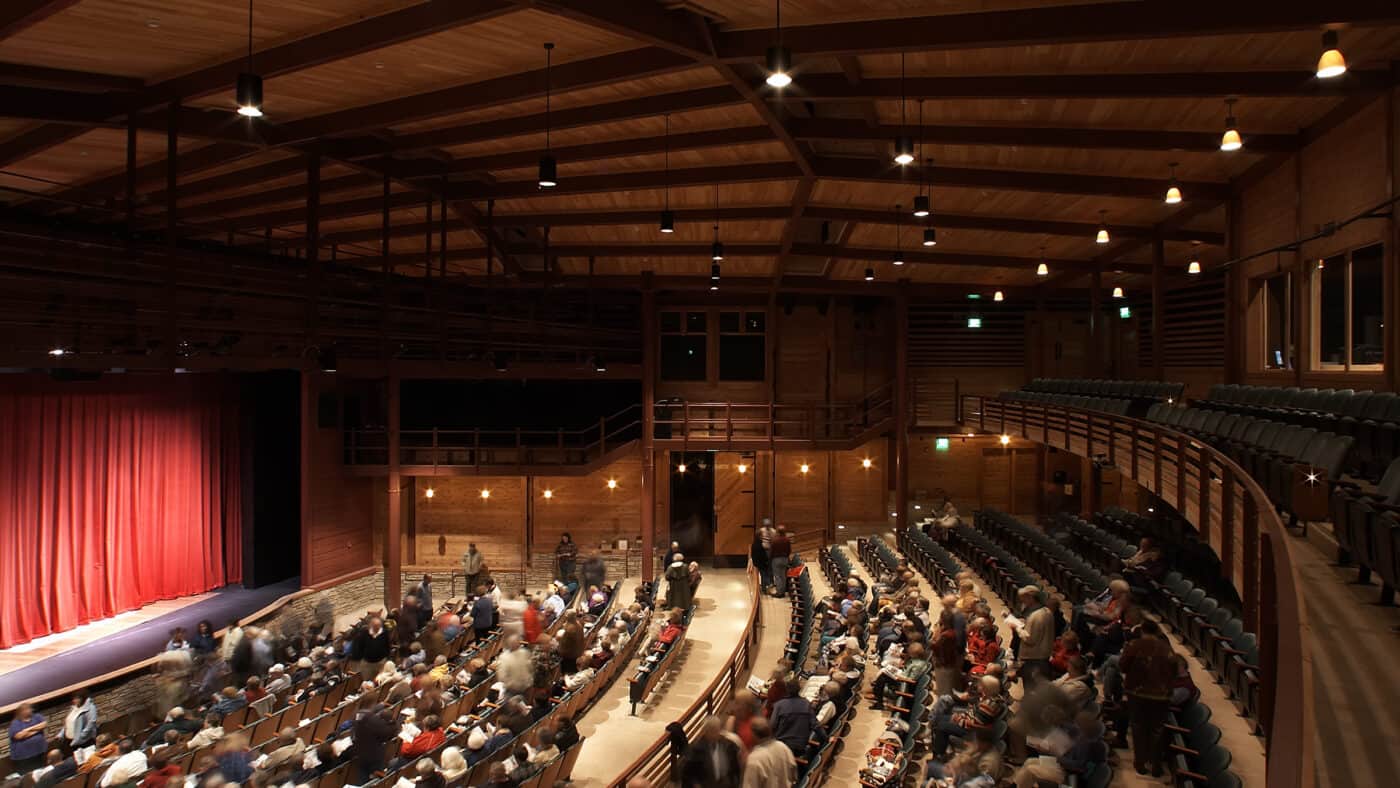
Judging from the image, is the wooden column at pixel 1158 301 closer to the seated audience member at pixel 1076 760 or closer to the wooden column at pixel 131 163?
the seated audience member at pixel 1076 760

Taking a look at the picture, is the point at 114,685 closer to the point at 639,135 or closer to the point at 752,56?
the point at 639,135

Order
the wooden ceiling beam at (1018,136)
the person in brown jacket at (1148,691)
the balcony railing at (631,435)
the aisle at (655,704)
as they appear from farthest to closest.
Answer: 1. the balcony railing at (631,435)
2. the wooden ceiling beam at (1018,136)
3. the aisle at (655,704)
4. the person in brown jacket at (1148,691)

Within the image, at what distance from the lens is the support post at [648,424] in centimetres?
1930

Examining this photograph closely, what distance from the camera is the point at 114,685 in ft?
39.3

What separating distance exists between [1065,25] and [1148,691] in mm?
5072

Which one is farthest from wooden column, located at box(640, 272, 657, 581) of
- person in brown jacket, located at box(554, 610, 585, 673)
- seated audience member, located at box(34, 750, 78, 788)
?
Result: seated audience member, located at box(34, 750, 78, 788)

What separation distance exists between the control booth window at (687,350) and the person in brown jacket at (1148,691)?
15.0 meters

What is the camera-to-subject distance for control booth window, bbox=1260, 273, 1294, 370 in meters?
11.8

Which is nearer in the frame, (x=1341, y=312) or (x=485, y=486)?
(x=1341, y=312)

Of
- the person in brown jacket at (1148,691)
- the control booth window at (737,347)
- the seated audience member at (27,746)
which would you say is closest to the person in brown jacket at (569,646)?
the seated audience member at (27,746)

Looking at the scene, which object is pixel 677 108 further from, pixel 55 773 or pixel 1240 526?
pixel 55 773

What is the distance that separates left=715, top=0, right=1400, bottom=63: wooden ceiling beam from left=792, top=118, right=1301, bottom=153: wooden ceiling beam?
10.1 feet

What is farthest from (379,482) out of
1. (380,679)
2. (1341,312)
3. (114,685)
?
(1341,312)

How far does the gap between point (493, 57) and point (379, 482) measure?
48.7 feet
